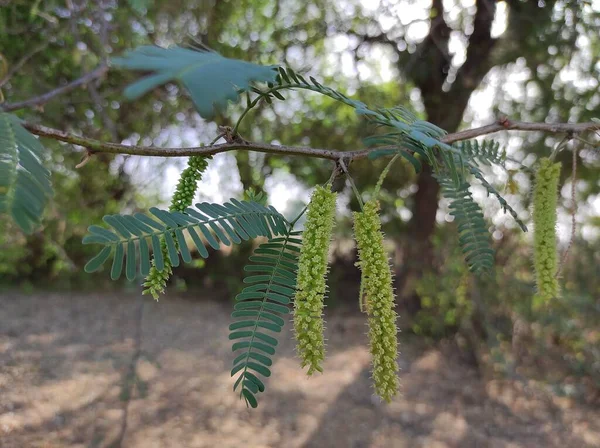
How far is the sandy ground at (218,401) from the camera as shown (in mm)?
2904

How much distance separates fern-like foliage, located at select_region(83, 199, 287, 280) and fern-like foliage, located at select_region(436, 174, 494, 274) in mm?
486

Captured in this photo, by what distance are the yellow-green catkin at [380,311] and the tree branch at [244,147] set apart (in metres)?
0.16

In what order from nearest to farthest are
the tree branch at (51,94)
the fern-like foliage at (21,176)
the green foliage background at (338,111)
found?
→ the fern-like foliage at (21,176) < the tree branch at (51,94) < the green foliage background at (338,111)

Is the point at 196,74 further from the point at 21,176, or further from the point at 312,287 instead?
the point at 312,287

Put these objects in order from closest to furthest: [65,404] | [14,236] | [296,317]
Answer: [296,317] < [65,404] < [14,236]

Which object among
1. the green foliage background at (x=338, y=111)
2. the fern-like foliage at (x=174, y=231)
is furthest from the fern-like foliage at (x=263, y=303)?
the green foliage background at (x=338, y=111)

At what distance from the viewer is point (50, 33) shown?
133 inches

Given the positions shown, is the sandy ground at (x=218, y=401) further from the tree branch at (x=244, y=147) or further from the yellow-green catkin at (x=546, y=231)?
the yellow-green catkin at (x=546, y=231)

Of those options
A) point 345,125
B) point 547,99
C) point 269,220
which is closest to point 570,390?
point 547,99

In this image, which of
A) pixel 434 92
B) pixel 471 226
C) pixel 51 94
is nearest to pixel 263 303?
pixel 471 226

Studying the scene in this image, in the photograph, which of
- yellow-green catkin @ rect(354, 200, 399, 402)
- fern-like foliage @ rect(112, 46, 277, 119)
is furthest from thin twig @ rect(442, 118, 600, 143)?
Result: fern-like foliage @ rect(112, 46, 277, 119)

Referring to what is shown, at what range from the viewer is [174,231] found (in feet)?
2.67

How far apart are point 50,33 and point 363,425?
343cm

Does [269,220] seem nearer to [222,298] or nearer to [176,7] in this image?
[176,7]
